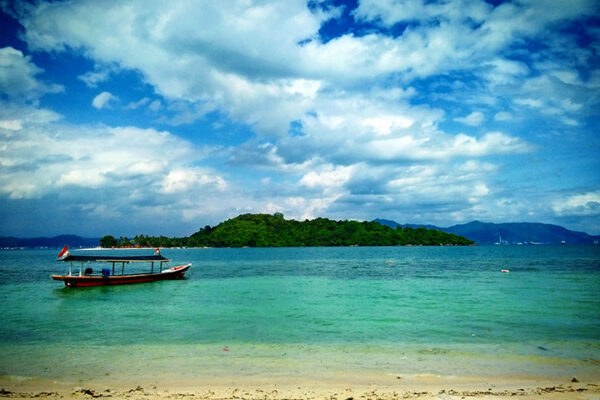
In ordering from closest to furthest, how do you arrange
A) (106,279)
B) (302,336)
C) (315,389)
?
1. (315,389)
2. (302,336)
3. (106,279)

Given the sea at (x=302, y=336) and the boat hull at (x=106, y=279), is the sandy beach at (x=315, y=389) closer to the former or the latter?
the sea at (x=302, y=336)

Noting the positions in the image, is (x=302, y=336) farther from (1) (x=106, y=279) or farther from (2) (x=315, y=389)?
(1) (x=106, y=279)

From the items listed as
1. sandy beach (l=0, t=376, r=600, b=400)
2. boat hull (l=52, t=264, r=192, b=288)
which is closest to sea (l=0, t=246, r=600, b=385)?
sandy beach (l=0, t=376, r=600, b=400)

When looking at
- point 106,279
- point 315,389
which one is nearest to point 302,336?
point 315,389

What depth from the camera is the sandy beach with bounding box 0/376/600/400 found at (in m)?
9.69

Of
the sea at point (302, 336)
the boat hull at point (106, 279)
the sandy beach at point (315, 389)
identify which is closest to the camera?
the sandy beach at point (315, 389)

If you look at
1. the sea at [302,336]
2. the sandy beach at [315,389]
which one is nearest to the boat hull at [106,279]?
the sea at [302,336]

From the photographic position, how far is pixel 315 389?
412 inches

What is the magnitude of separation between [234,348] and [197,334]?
3.61 m

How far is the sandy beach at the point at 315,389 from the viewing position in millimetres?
9688

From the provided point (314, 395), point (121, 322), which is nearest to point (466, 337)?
point (314, 395)

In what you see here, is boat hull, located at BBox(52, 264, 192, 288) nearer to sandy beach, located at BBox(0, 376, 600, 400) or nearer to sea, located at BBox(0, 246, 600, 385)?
sea, located at BBox(0, 246, 600, 385)

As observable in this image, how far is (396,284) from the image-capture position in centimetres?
4012

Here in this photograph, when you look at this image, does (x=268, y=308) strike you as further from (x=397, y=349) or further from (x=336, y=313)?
(x=397, y=349)
